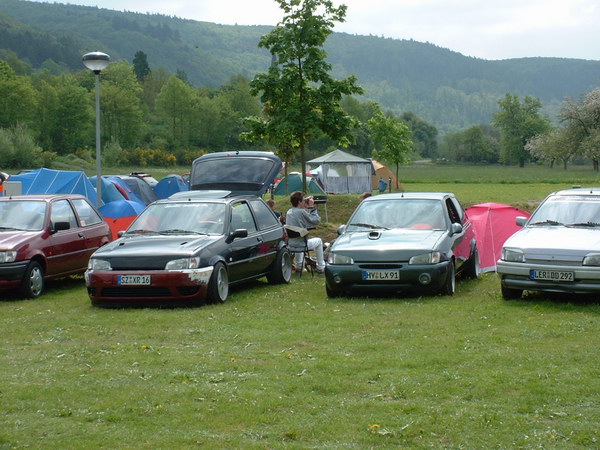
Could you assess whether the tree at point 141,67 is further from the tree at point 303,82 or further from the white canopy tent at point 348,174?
the tree at point 303,82

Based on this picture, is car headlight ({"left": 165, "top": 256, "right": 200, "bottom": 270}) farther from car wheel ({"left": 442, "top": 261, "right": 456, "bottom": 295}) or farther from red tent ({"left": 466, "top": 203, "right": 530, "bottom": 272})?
red tent ({"left": 466, "top": 203, "right": 530, "bottom": 272})

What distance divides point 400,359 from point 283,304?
4294 mm

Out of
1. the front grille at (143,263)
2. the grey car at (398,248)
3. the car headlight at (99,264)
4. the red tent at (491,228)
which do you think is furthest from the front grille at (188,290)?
the red tent at (491,228)

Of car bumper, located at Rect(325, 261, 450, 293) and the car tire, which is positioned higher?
car bumper, located at Rect(325, 261, 450, 293)

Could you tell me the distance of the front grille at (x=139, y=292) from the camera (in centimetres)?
1166

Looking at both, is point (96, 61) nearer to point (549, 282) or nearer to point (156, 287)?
point (156, 287)

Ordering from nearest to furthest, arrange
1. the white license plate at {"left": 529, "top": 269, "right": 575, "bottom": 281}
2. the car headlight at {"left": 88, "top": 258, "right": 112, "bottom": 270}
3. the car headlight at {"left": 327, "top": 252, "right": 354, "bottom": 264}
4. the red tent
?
1. the white license plate at {"left": 529, "top": 269, "right": 575, "bottom": 281}
2. the car headlight at {"left": 88, "top": 258, "right": 112, "bottom": 270}
3. the car headlight at {"left": 327, "top": 252, "right": 354, "bottom": 264}
4. the red tent

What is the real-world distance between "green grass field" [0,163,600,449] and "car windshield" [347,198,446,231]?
1.69 metres

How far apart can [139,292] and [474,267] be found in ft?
20.6

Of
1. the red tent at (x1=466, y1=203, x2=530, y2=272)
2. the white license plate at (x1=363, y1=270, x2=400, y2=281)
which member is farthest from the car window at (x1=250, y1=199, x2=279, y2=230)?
the red tent at (x1=466, y1=203, x2=530, y2=272)

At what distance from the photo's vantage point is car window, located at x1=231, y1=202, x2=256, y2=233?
1337 centimetres

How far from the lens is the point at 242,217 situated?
1372cm

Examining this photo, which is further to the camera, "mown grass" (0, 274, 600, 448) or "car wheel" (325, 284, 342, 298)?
"car wheel" (325, 284, 342, 298)

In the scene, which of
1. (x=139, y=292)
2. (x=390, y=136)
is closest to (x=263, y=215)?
(x=139, y=292)
